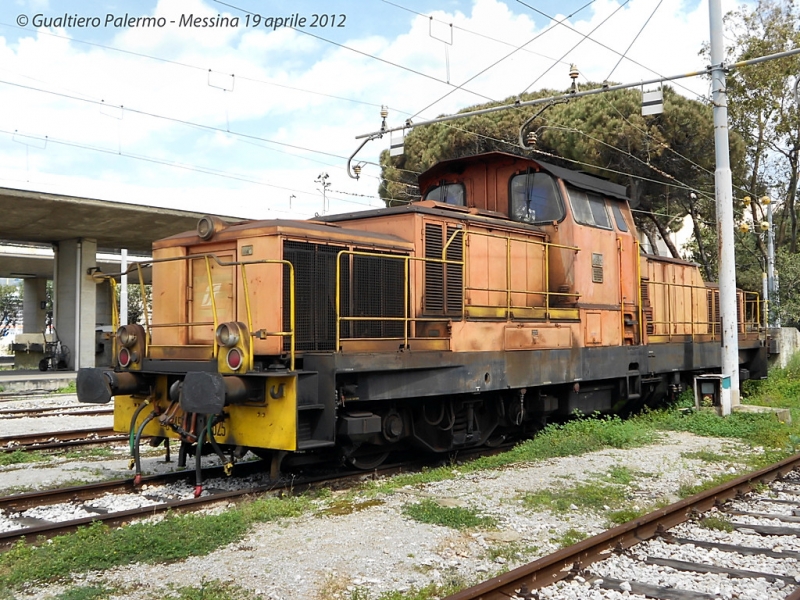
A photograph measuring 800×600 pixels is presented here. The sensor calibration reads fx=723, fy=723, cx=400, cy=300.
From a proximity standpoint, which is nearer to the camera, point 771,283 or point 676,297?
point 676,297

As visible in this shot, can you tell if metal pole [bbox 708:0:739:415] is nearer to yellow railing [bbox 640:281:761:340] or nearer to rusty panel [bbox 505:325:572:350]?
yellow railing [bbox 640:281:761:340]

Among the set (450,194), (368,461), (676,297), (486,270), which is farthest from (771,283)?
(368,461)

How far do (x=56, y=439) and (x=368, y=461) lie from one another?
5.34 metres

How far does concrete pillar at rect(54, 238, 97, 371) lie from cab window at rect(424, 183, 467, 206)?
49.1 ft

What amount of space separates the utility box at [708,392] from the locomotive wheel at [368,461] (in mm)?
6268

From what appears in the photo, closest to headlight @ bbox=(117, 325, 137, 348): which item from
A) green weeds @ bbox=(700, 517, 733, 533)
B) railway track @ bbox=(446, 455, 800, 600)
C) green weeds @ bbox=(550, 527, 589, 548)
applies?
green weeds @ bbox=(550, 527, 589, 548)

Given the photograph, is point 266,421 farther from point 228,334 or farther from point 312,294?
point 312,294

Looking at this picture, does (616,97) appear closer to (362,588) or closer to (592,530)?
(592,530)

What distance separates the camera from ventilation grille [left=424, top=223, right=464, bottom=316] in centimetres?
768

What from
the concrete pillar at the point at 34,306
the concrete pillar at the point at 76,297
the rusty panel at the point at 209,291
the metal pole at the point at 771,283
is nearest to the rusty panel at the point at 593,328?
the rusty panel at the point at 209,291

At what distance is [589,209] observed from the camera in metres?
9.81

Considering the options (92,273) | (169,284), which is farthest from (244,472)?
(92,273)

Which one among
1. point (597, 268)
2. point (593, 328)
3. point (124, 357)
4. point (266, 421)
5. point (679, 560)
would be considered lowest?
point (679, 560)

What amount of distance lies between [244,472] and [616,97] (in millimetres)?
20946
